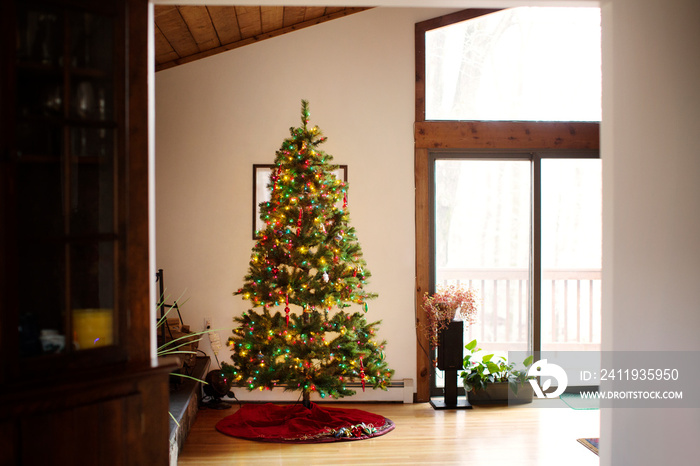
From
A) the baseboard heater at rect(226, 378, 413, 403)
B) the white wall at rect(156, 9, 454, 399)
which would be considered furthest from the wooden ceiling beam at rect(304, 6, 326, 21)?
the baseboard heater at rect(226, 378, 413, 403)

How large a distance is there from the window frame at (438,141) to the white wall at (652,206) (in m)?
2.55

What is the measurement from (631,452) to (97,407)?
2.23m

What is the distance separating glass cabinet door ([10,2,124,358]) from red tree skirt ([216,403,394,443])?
2200 millimetres

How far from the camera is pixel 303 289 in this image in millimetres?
4367

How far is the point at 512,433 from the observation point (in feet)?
14.2

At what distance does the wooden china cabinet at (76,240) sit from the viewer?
2.03m

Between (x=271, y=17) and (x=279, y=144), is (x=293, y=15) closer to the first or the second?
(x=271, y=17)

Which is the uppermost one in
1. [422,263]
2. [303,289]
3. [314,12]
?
[314,12]

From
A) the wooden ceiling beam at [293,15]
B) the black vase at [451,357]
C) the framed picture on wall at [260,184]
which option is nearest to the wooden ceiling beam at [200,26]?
the wooden ceiling beam at [293,15]

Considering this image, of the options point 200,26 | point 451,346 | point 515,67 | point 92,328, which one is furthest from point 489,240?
point 92,328

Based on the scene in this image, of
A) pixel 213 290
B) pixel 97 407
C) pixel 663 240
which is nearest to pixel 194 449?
pixel 213 290

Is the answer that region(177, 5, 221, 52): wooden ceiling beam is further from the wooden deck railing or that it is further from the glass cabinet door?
the wooden deck railing

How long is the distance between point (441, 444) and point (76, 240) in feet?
9.39

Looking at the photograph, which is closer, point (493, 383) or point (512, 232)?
point (493, 383)
